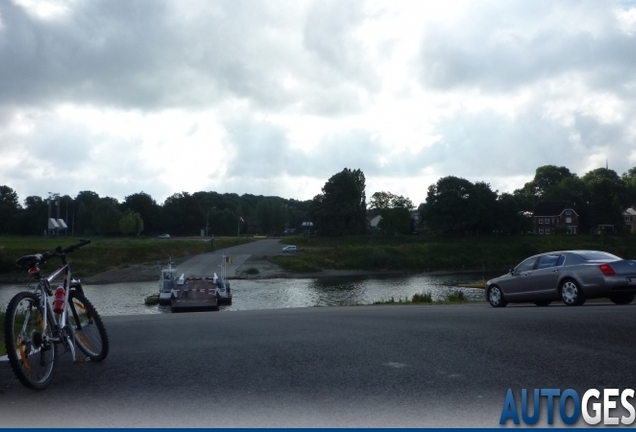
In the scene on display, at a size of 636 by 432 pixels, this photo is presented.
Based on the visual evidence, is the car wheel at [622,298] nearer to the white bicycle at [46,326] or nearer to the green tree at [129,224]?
the white bicycle at [46,326]

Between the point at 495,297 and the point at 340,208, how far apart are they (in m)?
95.0

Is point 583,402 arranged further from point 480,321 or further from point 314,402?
point 480,321

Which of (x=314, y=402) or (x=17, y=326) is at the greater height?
(x=17, y=326)

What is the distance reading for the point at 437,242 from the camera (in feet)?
311

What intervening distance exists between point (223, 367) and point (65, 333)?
1907 millimetres

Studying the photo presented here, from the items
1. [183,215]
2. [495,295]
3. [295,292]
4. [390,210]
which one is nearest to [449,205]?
[390,210]

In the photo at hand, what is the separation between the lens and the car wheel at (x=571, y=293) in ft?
55.3

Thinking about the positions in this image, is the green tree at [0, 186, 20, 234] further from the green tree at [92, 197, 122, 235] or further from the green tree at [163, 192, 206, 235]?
the green tree at [163, 192, 206, 235]

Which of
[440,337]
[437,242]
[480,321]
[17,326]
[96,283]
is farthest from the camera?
[437,242]

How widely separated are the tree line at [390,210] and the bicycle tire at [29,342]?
46.3 m

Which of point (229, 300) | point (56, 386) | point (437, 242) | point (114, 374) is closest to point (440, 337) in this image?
point (114, 374)

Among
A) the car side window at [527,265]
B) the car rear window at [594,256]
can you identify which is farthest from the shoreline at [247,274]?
the car rear window at [594,256]

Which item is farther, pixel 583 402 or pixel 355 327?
pixel 355 327

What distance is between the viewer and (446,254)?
86.5 m
